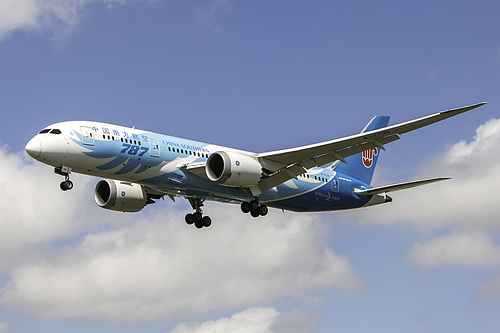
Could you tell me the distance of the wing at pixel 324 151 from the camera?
33434mm

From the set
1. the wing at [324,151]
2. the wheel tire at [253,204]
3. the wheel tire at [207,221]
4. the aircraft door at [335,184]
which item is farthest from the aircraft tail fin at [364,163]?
the wheel tire at [207,221]

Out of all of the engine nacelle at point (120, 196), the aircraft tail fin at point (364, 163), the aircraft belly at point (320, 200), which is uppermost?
the aircraft tail fin at point (364, 163)

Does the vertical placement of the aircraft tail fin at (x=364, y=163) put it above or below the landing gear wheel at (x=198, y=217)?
above

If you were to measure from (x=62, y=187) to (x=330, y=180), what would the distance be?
669 inches

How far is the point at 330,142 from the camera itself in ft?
117

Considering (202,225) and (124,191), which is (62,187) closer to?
(124,191)

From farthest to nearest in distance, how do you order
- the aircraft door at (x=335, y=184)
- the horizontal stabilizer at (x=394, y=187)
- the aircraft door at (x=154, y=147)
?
the aircraft door at (x=335, y=184) < the horizontal stabilizer at (x=394, y=187) < the aircraft door at (x=154, y=147)

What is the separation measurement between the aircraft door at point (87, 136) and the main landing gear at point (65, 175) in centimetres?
152

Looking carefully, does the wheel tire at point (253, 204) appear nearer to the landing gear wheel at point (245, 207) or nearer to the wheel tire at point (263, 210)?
the landing gear wheel at point (245, 207)

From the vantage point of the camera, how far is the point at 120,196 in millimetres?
41594

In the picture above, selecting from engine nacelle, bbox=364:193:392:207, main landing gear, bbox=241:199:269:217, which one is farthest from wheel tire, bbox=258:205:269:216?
engine nacelle, bbox=364:193:392:207

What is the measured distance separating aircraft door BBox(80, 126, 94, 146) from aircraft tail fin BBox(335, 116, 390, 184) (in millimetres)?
17684

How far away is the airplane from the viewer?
3362 cm

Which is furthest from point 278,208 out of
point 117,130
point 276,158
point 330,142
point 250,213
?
point 117,130
